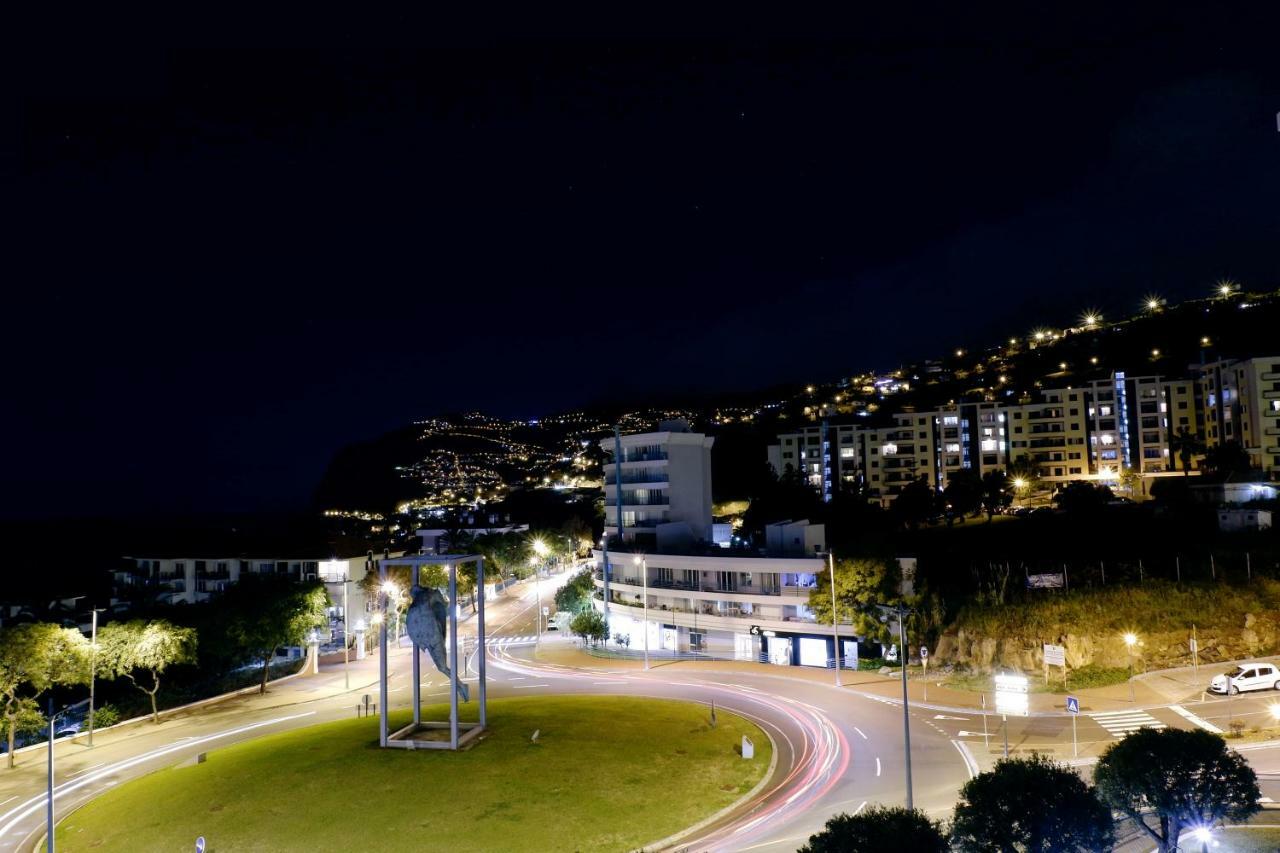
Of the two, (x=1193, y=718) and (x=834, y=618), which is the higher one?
(x=834, y=618)

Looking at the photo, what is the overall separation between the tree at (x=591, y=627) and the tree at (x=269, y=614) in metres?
20.2

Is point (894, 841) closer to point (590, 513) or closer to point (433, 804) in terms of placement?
point (433, 804)

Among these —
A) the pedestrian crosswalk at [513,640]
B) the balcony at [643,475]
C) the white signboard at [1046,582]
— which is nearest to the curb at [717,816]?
the white signboard at [1046,582]

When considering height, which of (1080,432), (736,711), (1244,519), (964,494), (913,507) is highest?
(1080,432)

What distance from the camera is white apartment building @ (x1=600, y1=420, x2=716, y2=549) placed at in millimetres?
82438

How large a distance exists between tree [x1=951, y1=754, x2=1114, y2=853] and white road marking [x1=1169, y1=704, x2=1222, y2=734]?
24451mm

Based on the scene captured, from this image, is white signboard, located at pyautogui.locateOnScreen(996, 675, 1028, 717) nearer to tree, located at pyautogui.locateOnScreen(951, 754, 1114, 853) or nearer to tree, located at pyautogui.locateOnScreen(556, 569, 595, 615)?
tree, located at pyautogui.locateOnScreen(951, 754, 1114, 853)

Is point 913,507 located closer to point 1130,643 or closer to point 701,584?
point 701,584

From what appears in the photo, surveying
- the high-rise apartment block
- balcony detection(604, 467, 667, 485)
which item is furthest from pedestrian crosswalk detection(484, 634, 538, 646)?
the high-rise apartment block

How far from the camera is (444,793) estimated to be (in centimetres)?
2967

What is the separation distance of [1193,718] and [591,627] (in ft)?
139

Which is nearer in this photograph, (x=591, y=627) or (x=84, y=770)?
(x=84, y=770)

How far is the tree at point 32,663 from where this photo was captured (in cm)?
3922

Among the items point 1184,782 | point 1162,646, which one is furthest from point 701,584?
point 1184,782
